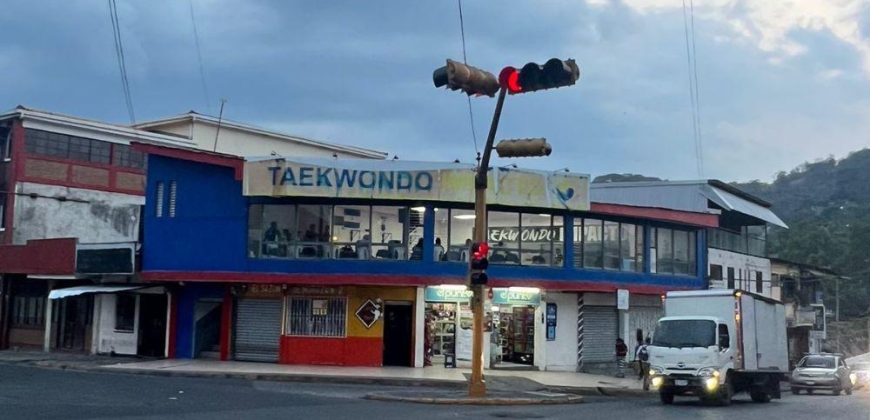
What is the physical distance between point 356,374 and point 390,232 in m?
5.72

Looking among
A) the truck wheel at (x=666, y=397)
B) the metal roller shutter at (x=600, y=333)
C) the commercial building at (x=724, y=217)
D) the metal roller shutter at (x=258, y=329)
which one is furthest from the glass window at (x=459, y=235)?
the commercial building at (x=724, y=217)

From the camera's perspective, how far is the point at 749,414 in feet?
71.1

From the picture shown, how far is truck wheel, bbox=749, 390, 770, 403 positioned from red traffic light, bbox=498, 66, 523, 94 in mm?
13683

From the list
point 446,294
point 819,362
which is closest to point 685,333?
point 446,294

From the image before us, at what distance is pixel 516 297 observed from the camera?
116 feet

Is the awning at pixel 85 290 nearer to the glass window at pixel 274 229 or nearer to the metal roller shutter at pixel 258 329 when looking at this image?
the metal roller shutter at pixel 258 329

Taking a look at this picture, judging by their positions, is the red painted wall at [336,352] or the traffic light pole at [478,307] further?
the red painted wall at [336,352]

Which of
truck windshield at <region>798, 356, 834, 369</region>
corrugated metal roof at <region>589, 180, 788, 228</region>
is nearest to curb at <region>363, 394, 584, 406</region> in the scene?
truck windshield at <region>798, 356, 834, 369</region>

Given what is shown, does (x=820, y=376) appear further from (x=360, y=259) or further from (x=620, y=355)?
(x=360, y=259)

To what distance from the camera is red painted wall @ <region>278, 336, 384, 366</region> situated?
3366 centimetres

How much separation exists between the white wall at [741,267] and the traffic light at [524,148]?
26010mm

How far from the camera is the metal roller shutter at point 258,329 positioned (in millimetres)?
34281

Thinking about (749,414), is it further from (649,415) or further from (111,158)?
(111,158)

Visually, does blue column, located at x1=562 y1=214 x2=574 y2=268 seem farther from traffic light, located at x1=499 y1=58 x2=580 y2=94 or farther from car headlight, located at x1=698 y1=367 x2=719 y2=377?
traffic light, located at x1=499 y1=58 x2=580 y2=94
